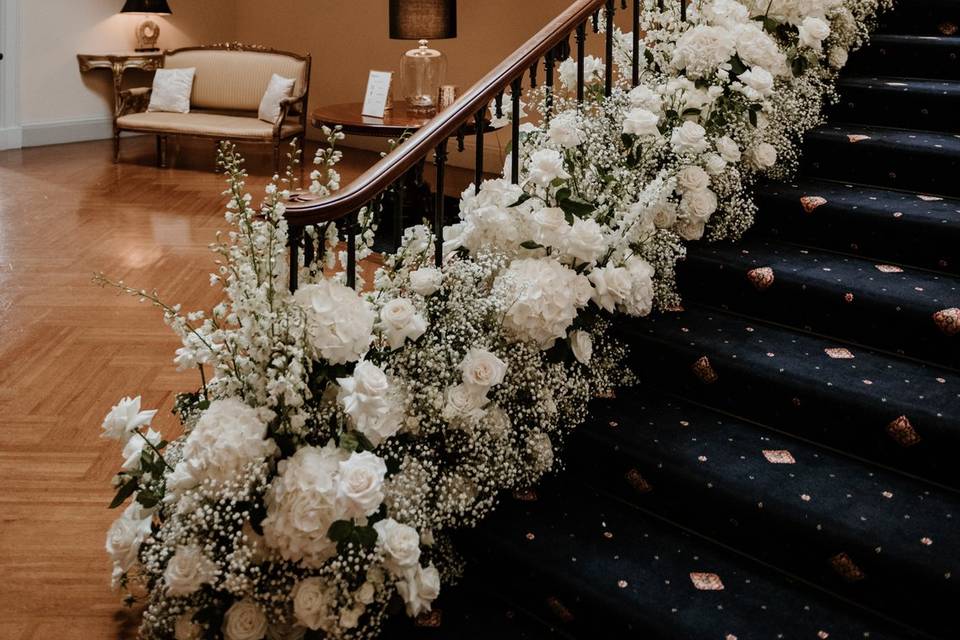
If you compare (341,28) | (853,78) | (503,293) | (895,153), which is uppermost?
(341,28)

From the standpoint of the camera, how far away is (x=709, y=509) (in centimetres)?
243

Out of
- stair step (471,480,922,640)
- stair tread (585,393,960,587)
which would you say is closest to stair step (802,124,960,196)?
stair tread (585,393,960,587)

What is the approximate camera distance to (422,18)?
5941 mm

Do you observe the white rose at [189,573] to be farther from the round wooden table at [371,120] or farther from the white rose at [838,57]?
the round wooden table at [371,120]

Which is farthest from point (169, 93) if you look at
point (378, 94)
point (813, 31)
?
point (813, 31)

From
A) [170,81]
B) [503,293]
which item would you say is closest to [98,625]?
[503,293]

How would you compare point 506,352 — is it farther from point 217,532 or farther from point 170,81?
point 170,81

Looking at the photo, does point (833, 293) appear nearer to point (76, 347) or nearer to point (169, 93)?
point (76, 347)

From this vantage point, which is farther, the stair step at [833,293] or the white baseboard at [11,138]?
the white baseboard at [11,138]

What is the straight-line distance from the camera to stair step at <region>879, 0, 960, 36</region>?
12.6 ft

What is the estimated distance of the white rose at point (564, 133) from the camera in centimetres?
278

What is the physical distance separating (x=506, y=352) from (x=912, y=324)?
1.13 meters

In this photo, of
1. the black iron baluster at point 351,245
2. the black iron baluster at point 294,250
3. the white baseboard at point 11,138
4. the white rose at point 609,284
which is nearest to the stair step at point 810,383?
the white rose at point 609,284

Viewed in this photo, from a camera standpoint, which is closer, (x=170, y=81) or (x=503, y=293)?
(x=503, y=293)
